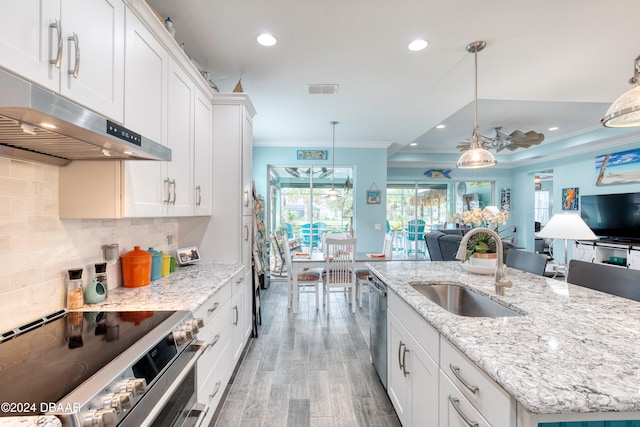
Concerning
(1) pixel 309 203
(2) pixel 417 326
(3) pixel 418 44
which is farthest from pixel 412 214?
(2) pixel 417 326

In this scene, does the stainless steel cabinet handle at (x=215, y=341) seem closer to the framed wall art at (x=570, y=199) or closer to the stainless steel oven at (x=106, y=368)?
the stainless steel oven at (x=106, y=368)

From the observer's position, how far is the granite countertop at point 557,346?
29.4 inches

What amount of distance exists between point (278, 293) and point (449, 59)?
13.3ft

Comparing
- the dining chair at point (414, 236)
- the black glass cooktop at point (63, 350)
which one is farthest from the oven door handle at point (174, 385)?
the dining chair at point (414, 236)

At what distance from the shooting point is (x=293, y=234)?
6367mm

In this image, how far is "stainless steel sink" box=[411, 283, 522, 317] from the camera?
1715mm

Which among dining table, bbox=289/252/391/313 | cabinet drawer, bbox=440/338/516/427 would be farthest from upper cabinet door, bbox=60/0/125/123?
dining table, bbox=289/252/391/313

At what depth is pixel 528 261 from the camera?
2.48 metres

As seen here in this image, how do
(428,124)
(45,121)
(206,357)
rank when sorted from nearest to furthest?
1. (45,121)
2. (206,357)
3. (428,124)

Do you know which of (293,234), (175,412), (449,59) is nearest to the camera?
(175,412)

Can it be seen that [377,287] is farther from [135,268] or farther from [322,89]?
[322,89]

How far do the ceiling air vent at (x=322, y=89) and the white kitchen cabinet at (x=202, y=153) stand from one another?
1134mm

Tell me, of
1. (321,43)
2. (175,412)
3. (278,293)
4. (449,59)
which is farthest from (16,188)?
(278,293)

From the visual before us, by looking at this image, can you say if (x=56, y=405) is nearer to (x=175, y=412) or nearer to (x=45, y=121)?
(x=175, y=412)
